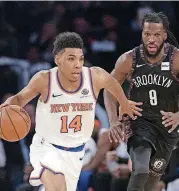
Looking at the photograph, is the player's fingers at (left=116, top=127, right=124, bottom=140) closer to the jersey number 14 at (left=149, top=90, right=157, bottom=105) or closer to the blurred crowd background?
the jersey number 14 at (left=149, top=90, right=157, bottom=105)

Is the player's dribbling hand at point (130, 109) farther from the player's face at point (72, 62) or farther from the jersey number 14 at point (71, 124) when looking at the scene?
the player's face at point (72, 62)

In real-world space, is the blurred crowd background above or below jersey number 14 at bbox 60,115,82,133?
above

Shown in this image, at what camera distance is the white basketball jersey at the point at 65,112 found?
675 cm

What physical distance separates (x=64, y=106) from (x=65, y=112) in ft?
0.20

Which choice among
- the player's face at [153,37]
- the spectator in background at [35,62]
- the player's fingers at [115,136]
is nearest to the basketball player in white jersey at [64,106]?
the player's fingers at [115,136]

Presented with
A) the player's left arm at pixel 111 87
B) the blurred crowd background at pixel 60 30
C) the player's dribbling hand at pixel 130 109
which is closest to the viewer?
the player's left arm at pixel 111 87

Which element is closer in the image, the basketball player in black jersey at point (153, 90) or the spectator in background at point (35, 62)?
the basketball player in black jersey at point (153, 90)

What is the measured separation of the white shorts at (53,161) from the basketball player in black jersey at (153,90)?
53 cm

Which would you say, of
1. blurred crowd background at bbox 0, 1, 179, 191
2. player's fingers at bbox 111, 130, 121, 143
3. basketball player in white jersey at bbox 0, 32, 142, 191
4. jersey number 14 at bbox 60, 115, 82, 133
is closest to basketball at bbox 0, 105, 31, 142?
basketball player in white jersey at bbox 0, 32, 142, 191

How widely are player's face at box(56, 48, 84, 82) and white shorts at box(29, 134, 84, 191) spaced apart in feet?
2.36

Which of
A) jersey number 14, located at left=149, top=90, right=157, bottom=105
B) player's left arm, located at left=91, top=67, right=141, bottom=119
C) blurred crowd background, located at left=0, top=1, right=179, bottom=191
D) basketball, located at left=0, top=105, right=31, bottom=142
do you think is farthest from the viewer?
blurred crowd background, located at left=0, top=1, right=179, bottom=191

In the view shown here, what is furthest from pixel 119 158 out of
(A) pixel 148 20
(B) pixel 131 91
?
(A) pixel 148 20

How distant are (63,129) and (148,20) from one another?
1.48 meters

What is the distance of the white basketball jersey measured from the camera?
266 inches
